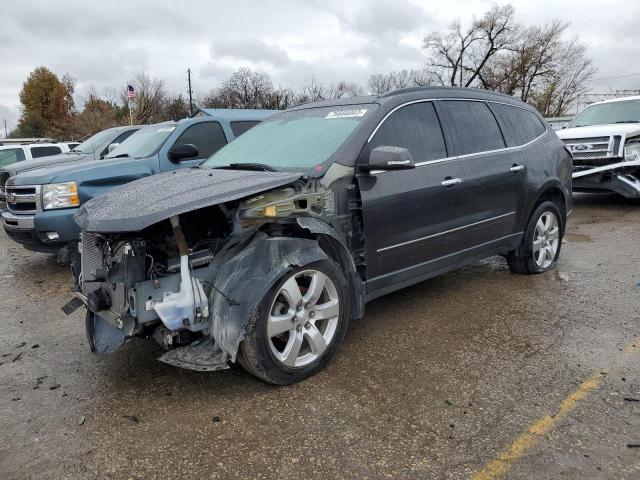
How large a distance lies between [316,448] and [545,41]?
Answer: 44999 millimetres

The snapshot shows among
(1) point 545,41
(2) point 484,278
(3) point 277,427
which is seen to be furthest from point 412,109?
(1) point 545,41

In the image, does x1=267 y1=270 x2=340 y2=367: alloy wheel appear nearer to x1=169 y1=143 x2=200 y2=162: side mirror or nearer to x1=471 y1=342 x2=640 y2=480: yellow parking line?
x1=471 y1=342 x2=640 y2=480: yellow parking line

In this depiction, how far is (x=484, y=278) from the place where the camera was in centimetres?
533

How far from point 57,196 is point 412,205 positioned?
419 centimetres

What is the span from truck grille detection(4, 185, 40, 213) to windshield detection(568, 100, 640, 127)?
983cm

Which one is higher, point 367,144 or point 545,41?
point 545,41

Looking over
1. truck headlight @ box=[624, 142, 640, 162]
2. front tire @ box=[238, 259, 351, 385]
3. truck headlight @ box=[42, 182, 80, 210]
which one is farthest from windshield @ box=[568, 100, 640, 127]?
truck headlight @ box=[42, 182, 80, 210]

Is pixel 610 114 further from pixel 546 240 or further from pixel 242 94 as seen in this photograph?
pixel 242 94

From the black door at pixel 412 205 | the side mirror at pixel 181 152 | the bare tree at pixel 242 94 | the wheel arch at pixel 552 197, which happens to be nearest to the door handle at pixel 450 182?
the black door at pixel 412 205

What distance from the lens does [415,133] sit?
394 cm

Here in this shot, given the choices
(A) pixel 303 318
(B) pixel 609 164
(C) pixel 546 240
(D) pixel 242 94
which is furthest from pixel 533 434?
(D) pixel 242 94

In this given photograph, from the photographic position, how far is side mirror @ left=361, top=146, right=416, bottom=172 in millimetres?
3301

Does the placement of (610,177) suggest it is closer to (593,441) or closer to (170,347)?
(593,441)

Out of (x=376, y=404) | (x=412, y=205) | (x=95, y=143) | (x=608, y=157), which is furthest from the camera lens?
(x=95, y=143)
